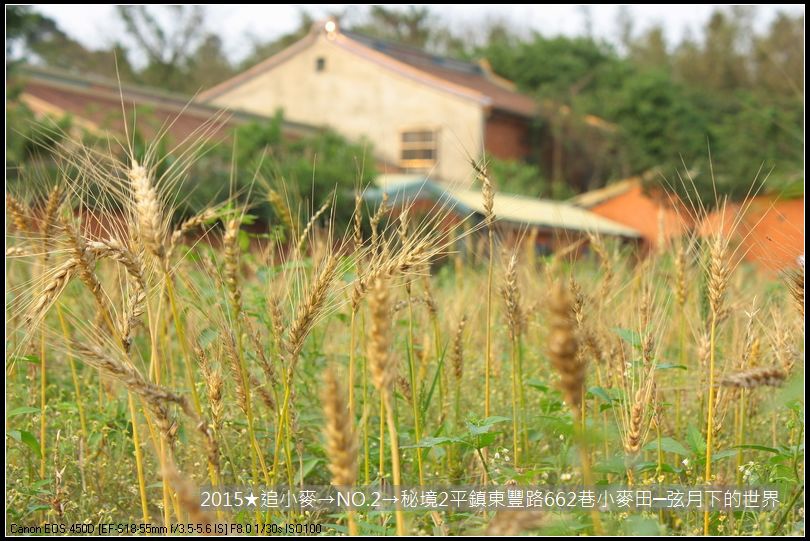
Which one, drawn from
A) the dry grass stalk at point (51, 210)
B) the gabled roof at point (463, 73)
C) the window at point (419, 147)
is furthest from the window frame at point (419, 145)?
the dry grass stalk at point (51, 210)

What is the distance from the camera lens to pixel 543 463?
2.91 meters

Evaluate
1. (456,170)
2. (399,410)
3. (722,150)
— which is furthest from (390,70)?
(399,410)

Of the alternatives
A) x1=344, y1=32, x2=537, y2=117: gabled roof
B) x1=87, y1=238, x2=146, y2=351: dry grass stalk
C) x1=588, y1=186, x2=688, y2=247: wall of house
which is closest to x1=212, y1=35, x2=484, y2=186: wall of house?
x1=344, y1=32, x2=537, y2=117: gabled roof

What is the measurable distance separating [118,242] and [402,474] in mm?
1535

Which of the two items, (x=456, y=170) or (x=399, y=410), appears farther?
(x=456, y=170)

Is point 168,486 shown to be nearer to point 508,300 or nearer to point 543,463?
point 508,300

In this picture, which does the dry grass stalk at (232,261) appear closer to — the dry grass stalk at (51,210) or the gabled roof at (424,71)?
the dry grass stalk at (51,210)

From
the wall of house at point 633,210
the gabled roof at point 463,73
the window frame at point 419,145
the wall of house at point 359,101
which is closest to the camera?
the wall of house at point 633,210

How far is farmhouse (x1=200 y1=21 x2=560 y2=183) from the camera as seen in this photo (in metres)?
26.5

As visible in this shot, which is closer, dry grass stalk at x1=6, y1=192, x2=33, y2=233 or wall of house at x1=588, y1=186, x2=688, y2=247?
dry grass stalk at x1=6, y1=192, x2=33, y2=233

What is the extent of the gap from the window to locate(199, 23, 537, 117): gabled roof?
1667mm

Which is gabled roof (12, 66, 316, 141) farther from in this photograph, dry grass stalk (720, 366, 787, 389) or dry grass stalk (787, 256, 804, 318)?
dry grass stalk (720, 366, 787, 389)

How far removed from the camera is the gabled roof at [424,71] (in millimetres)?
26891

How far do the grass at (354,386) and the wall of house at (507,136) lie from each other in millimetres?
23828
